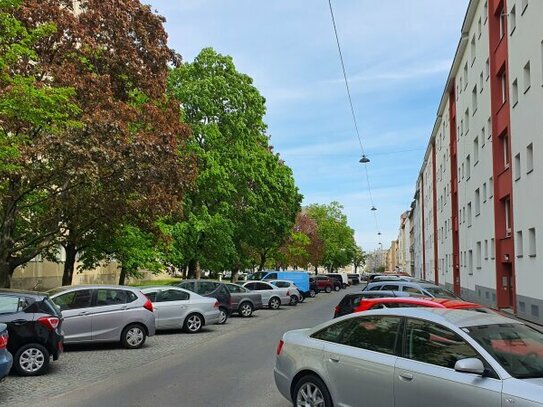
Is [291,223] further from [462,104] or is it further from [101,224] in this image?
[101,224]

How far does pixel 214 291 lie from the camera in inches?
827

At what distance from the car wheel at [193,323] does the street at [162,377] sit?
1.39 metres

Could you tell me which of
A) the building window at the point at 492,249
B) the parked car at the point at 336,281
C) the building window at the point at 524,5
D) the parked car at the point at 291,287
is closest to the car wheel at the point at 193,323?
the parked car at the point at 291,287

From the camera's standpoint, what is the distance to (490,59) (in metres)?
27.5

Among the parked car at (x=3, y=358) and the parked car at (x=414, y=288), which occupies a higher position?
the parked car at (x=414, y=288)

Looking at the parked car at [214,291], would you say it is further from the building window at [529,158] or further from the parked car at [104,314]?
the building window at [529,158]

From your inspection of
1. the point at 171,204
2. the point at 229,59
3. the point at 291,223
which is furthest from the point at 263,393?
the point at 291,223

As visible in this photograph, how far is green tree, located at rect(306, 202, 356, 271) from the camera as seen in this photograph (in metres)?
90.9

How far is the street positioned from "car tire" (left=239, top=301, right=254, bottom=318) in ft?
26.5

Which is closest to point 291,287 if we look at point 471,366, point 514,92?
point 514,92

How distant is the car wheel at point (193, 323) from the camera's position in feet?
55.3

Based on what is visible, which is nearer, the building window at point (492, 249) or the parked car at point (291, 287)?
the building window at point (492, 249)

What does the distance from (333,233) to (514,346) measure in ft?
287

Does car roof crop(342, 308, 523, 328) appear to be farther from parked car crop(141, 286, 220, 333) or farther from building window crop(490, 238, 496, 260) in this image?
building window crop(490, 238, 496, 260)
